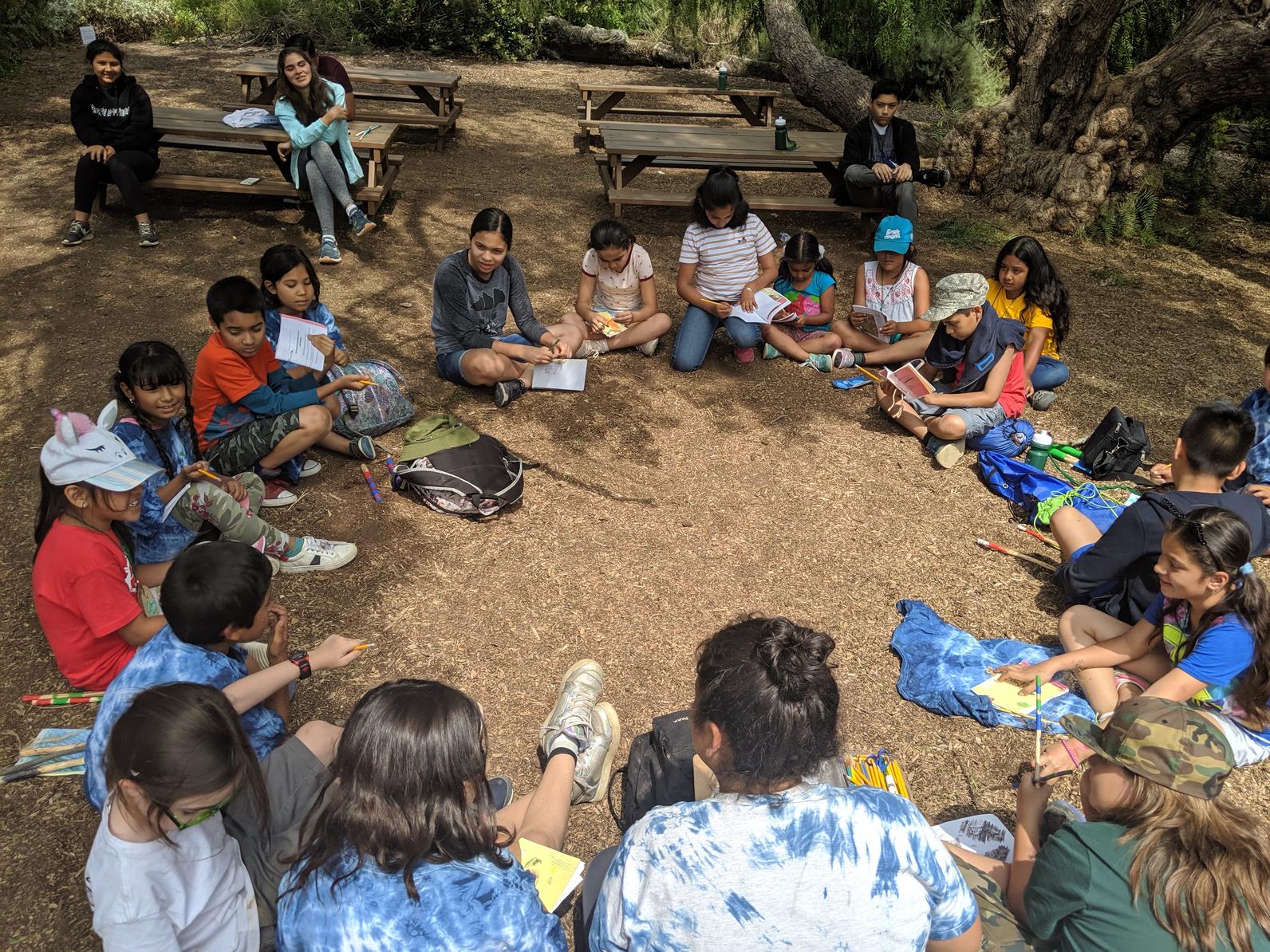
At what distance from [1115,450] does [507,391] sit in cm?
334

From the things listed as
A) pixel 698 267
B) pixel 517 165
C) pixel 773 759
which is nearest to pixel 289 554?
pixel 773 759

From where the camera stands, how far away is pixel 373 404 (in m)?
4.88

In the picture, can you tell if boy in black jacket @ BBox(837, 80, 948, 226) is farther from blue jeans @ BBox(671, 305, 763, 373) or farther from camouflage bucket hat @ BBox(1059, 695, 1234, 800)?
camouflage bucket hat @ BBox(1059, 695, 1234, 800)

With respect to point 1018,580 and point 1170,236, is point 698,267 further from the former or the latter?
point 1170,236

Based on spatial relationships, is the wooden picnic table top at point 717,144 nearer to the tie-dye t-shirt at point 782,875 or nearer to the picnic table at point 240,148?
the picnic table at point 240,148

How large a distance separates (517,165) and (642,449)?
16.1 ft

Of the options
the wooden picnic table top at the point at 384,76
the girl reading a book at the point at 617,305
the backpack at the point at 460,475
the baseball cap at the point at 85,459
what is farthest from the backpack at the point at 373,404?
the wooden picnic table top at the point at 384,76

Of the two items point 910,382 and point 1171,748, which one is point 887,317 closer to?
point 910,382

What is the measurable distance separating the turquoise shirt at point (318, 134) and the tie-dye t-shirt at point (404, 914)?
243 inches

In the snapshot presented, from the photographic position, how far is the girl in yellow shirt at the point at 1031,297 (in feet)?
17.2

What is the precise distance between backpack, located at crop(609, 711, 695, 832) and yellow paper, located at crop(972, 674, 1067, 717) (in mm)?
1248

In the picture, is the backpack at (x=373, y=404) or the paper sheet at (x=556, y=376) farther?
the paper sheet at (x=556, y=376)

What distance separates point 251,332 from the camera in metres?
4.22

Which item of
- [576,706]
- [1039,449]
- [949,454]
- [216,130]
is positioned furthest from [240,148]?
[1039,449]
